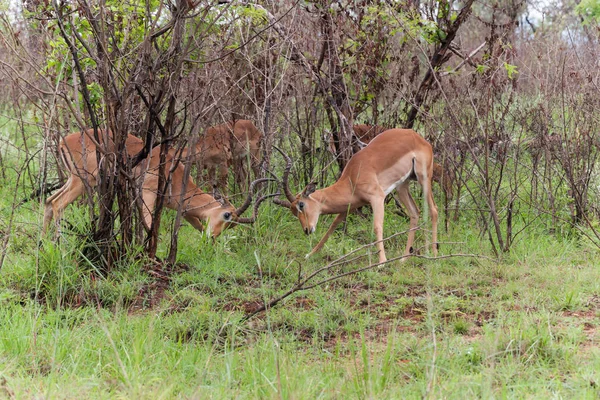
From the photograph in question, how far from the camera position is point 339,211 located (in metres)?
6.98

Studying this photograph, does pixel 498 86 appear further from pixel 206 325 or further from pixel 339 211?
pixel 206 325

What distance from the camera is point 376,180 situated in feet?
22.6

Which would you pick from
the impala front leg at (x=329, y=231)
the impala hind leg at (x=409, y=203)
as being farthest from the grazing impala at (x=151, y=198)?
the impala hind leg at (x=409, y=203)

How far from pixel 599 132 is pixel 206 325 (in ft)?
17.8

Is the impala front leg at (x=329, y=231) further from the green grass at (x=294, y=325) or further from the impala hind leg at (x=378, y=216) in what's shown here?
the impala hind leg at (x=378, y=216)

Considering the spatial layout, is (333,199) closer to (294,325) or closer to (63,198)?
(294,325)

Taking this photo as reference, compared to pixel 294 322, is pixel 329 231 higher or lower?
higher

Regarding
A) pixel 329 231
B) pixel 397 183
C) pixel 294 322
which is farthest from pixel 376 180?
pixel 294 322

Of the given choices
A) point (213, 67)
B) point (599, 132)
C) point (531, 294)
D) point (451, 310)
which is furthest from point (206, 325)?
point (599, 132)

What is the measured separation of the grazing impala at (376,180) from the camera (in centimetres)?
683

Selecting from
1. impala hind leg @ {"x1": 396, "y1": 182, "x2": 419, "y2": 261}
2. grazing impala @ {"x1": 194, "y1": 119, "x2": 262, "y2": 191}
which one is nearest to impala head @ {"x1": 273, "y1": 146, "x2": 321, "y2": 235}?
impala hind leg @ {"x1": 396, "y1": 182, "x2": 419, "y2": 261}

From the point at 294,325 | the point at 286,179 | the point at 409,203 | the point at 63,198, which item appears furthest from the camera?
the point at 409,203

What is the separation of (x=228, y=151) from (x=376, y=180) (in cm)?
215

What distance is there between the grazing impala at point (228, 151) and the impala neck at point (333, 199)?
1311 mm
